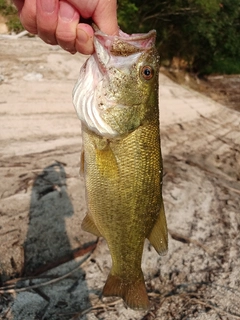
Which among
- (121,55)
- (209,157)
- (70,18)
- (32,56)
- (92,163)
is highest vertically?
(70,18)

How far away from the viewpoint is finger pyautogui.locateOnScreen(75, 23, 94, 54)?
6.17 feet

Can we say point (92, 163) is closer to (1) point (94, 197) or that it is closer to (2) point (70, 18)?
(1) point (94, 197)

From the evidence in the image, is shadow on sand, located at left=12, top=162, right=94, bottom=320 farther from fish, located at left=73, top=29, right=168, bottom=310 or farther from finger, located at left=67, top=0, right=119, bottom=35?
finger, located at left=67, top=0, right=119, bottom=35

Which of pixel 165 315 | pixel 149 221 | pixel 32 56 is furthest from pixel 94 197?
pixel 32 56

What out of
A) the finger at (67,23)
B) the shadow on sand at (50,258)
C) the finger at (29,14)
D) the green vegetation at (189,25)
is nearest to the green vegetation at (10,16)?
the green vegetation at (189,25)

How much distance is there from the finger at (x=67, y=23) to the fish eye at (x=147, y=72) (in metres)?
0.36

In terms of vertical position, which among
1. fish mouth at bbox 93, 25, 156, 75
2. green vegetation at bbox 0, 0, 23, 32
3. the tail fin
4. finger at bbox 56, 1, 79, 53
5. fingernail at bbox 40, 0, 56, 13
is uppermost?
fingernail at bbox 40, 0, 56, 13

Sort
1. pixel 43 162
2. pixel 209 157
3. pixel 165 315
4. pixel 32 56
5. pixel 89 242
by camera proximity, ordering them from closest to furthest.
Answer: pixel 165 315 < pixel 89 242 < pixel 43 162 < pixel 209 157 < pixel 32 56

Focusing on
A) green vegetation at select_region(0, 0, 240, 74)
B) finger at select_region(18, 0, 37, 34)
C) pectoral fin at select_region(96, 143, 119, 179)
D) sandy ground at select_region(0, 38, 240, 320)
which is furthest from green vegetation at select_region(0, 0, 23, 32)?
pectoral fin at select_region(96, 143, 119, 179)

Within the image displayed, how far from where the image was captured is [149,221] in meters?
2.18

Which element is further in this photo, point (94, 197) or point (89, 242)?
point (89, 242)

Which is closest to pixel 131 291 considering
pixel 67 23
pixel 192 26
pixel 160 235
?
pixel 160 235

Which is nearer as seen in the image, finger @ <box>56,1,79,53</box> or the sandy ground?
finger @ <box>56,1,79,53</box>

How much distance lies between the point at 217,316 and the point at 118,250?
1313 millimetres
